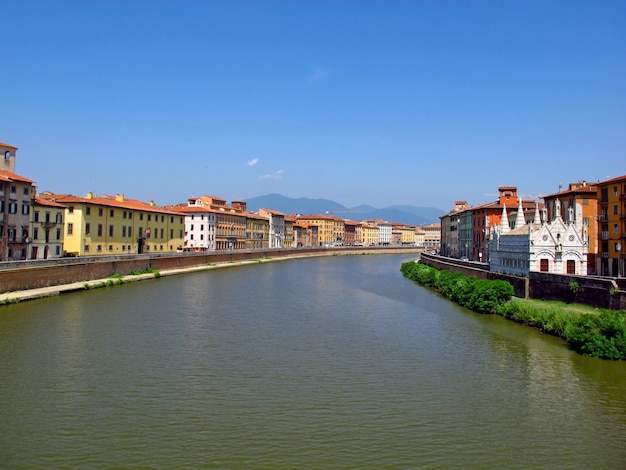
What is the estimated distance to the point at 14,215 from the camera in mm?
49188

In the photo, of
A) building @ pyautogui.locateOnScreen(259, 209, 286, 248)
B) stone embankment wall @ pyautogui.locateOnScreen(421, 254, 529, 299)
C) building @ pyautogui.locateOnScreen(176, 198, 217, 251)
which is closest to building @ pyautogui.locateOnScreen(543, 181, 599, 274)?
stone embankment wall @ pyautogui.locateOnScreen(421, 254, 529, 299)

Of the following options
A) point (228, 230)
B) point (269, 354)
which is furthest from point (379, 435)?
point (228, 230)

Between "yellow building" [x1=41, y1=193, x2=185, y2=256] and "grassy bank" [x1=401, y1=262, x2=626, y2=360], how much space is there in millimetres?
37856

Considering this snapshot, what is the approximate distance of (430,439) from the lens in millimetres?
15688

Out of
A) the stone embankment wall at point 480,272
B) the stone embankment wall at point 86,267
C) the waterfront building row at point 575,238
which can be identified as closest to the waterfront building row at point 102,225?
the stone embankment wall at point 86,267

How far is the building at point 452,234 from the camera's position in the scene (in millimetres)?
87775

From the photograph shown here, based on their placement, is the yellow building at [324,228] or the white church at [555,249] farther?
Answer: the yellow building at [324,228]

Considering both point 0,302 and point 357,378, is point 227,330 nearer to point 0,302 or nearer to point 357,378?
point 357,378

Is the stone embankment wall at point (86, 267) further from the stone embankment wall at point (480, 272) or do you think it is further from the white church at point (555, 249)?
the white church at point (555, 249)

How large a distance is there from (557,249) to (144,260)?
4151cm

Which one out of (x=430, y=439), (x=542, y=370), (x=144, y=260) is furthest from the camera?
(x=144, y=260)

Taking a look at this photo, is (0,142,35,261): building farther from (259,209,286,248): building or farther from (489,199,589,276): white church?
(259,209,286,248): building

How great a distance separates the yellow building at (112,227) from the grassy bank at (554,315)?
37856 mm

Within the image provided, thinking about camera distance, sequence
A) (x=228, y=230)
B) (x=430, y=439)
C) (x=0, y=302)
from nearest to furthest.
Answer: (x=430, y=439) → (x=0, y=302) → (x=228, y=230)
